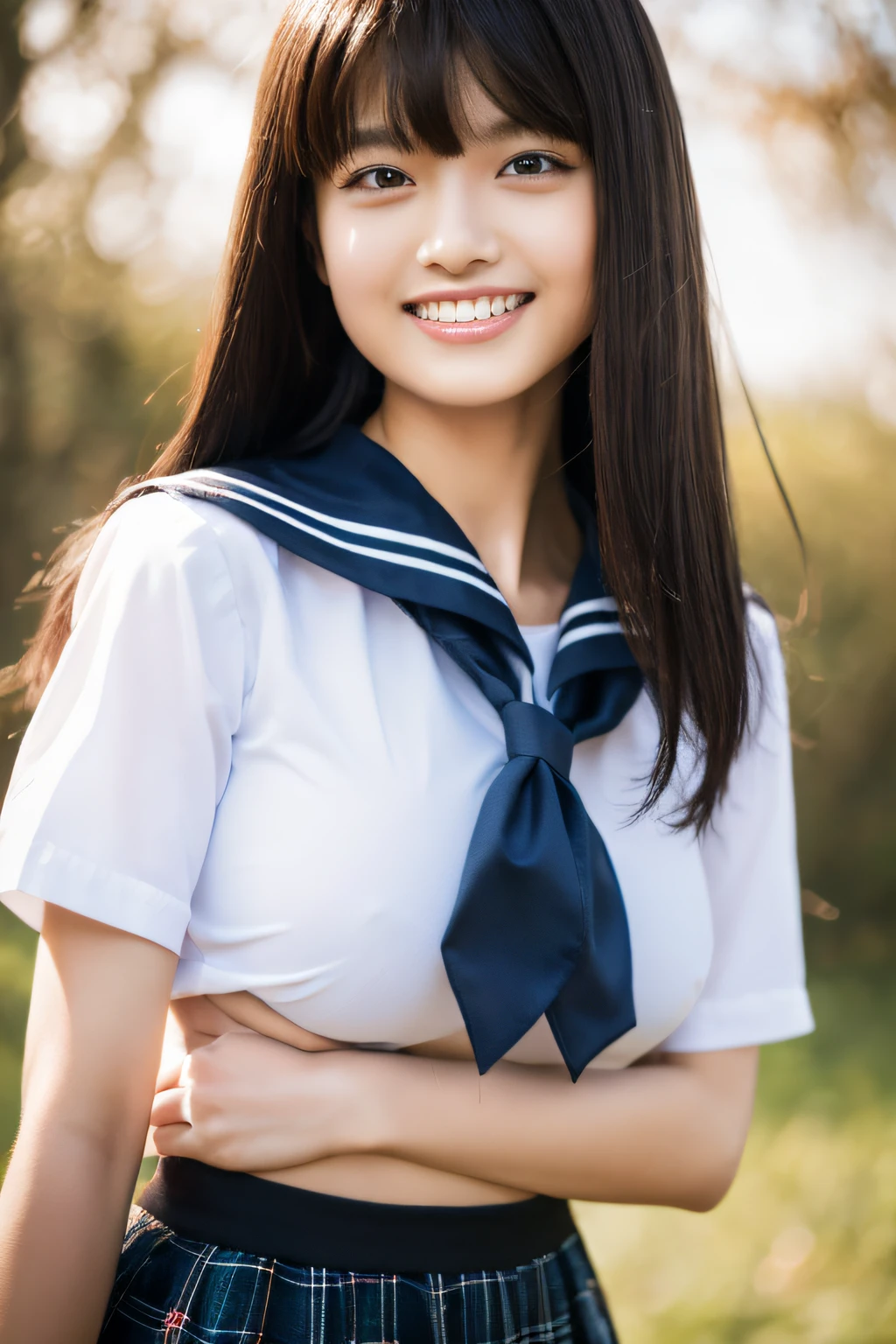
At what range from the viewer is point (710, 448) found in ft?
4.89

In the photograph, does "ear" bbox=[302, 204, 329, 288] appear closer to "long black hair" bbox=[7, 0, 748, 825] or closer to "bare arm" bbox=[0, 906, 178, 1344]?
"long black hair" bbox=[7, 0, 748, 825]

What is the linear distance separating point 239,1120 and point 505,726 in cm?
47

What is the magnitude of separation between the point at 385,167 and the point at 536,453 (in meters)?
0.42

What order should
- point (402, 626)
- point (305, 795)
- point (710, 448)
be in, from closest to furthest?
point (305, 795)
point (402, 626)
point (710, 448)

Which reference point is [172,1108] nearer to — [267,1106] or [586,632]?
[267,1106]

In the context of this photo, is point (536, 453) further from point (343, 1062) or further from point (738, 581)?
point (343, 1062)

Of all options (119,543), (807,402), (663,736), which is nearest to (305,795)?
(119,543)

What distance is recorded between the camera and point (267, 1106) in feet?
4.00

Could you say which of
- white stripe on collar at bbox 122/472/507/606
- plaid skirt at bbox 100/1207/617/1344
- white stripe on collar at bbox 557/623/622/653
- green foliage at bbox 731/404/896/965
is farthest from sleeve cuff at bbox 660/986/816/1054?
green foliage at bbox 731/404/896/965

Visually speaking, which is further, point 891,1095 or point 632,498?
point 891,1095

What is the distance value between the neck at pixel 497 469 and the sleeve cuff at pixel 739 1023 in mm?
520

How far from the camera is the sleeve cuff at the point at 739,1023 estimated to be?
1.52 meters

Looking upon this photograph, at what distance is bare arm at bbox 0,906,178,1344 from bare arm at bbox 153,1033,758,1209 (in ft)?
0.31

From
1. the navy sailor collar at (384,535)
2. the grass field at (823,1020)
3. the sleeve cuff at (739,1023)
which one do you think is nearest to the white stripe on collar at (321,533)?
the navy sailor collar at (384,535)
